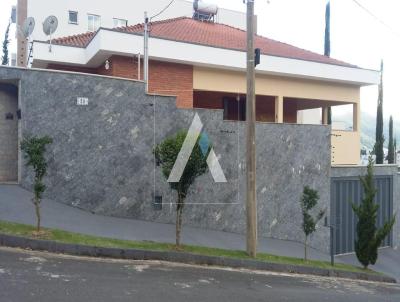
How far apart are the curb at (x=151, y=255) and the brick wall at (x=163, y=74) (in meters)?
7.15

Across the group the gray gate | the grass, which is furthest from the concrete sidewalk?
the gray gate

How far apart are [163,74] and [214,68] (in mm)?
2382

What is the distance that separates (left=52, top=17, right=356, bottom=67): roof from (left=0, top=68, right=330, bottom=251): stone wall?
4158 millimetres

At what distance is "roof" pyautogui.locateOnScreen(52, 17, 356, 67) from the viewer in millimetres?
18641

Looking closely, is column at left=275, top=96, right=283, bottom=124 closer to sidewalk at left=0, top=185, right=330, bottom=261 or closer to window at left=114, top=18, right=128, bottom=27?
sidewalk at left=0, top=185, right=330, bottom=261

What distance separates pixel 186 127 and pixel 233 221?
357 cm

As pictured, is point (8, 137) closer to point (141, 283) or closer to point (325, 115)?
point (141, 283)

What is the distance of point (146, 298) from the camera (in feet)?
23.3

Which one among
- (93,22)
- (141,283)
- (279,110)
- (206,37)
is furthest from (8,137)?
(93,22)

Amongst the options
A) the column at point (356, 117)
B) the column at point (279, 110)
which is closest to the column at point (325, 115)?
the column at point (356, 117)

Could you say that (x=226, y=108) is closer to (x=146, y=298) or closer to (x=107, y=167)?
(x=107, y=167)

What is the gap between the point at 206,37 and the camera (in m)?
20.2

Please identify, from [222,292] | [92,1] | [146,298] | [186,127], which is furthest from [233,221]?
[92,1]

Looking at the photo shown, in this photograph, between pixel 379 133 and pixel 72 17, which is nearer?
pixel 379 133
